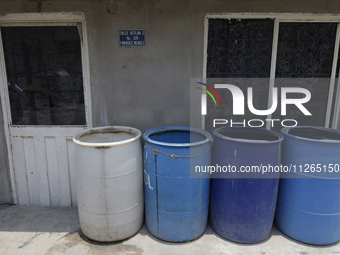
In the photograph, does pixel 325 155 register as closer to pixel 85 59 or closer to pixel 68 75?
pixel 85 59

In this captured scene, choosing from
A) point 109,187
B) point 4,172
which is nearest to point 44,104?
point 4,172

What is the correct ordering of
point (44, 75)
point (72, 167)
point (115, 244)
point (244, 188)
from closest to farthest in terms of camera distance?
1. point (244, 188)
2. point (115, 244)
3. point (44, 75)
4. point (72, 167)

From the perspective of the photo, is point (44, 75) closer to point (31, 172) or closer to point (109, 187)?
point (31, 172)

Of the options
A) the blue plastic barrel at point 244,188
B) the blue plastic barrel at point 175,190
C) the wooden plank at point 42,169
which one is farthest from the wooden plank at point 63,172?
the blue plastic barrel at point 244,188

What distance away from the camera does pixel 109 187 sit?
90.7 inches

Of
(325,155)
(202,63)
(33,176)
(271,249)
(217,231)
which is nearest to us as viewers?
(325,155)

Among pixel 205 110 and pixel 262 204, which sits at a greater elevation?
pixel 205 110

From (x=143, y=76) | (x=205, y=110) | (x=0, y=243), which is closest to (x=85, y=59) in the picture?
(x=143, y=76)

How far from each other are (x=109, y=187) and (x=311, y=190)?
6.92ft

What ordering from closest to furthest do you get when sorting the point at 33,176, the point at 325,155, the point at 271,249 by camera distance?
1. the point at 325,155
2. the point at 271,249
3. the point at 33,176

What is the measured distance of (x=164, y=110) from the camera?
2.88 meters

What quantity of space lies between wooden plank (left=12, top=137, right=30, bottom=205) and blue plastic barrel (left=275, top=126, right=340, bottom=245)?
3346 mm

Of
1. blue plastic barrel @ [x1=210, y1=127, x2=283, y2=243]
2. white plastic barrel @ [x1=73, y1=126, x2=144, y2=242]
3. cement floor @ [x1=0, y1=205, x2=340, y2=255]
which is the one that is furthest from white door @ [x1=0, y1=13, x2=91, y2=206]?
blue plastic barrel @ [x1=210, y1=127, x2=283, y2=243]

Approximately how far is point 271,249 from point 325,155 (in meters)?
1.13
